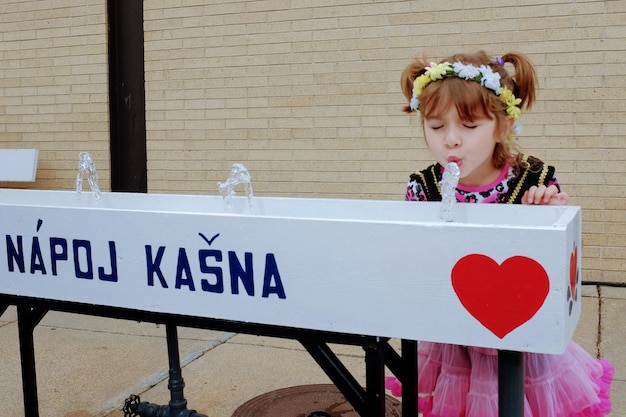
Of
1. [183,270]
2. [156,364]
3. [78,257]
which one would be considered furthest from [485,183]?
[156,364]

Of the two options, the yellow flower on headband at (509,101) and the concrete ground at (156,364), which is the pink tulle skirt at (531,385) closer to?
the yellow flower on headband at (509,101)

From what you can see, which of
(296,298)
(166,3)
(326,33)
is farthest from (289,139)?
(296,298)

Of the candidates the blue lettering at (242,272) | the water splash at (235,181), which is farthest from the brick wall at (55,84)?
the blue lettering at (242,272)

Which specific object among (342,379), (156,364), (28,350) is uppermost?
(342,379)

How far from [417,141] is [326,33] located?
3.60ft

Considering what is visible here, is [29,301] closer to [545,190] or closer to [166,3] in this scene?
[545,190]

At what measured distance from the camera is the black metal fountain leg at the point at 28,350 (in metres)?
2.32

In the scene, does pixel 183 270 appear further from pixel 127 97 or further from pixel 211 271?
pixel 127 97

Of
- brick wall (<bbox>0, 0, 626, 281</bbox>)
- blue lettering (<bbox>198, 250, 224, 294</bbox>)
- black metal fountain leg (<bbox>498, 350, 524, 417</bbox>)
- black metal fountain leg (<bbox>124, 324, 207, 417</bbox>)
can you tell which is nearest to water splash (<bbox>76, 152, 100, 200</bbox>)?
black metal fountain leg (<bbox>124, 324, 207, 417</bbox>)

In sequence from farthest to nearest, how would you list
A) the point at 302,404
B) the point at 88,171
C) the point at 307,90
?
the point at 307,90 → the point at 302,404 → the point at 88,171

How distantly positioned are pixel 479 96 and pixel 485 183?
1.04 ft

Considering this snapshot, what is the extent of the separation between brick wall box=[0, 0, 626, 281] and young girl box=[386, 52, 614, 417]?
2.92 meters

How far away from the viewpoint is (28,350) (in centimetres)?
246

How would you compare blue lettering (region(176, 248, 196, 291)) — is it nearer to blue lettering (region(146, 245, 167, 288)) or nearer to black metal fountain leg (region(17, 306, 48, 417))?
blue lettering (region(146, 245, 167, 288))
